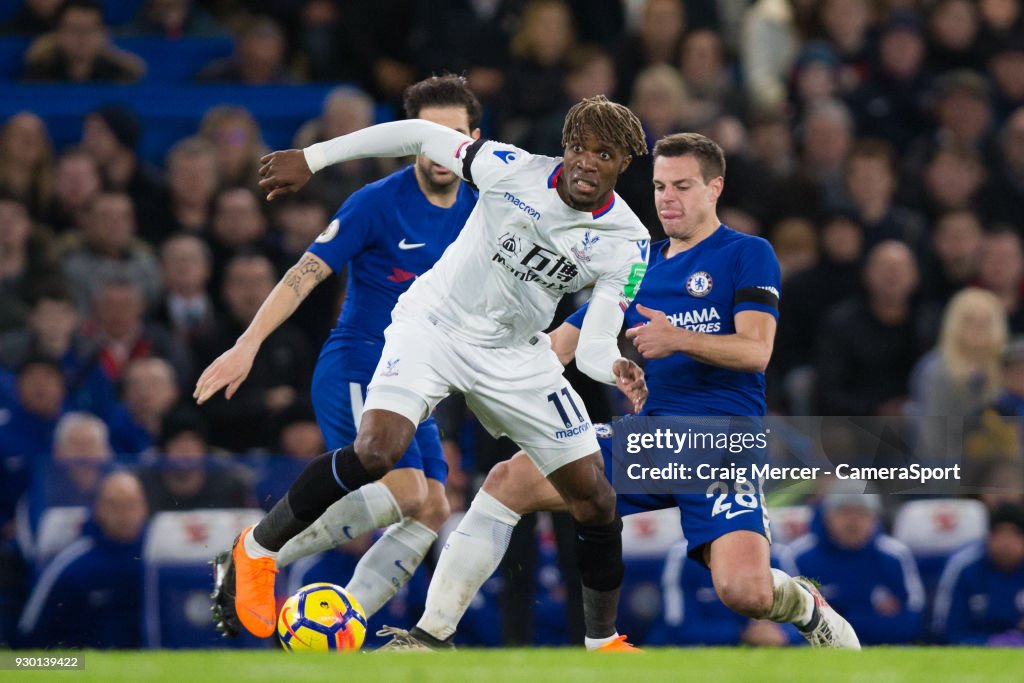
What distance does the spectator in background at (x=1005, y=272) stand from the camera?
11.3 m

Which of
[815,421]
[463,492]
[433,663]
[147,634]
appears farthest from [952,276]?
[433,663]

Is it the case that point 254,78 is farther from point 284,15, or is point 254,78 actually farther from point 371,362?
point 371,362

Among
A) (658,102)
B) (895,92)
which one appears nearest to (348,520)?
(658,102)

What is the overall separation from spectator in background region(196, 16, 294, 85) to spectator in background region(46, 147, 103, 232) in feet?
5.79

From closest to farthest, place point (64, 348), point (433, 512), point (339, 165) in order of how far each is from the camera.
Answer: point (433, 512) < point (64, 348) < point (339, 165)

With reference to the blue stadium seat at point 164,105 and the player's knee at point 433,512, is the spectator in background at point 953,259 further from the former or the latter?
the player's knee at point 433,512

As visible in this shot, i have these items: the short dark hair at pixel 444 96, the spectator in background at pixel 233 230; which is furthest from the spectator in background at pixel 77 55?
the short dark hair at pixel 444 96

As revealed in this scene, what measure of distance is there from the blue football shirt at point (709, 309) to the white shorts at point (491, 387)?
23.0 inches

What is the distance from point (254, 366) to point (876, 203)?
14.3 ft

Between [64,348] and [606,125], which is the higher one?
[606,125]

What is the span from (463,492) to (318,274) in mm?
2170

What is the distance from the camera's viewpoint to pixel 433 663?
5.75 m

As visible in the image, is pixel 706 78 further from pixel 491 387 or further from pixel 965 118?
pixel 491 387

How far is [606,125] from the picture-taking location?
21.0 ft
